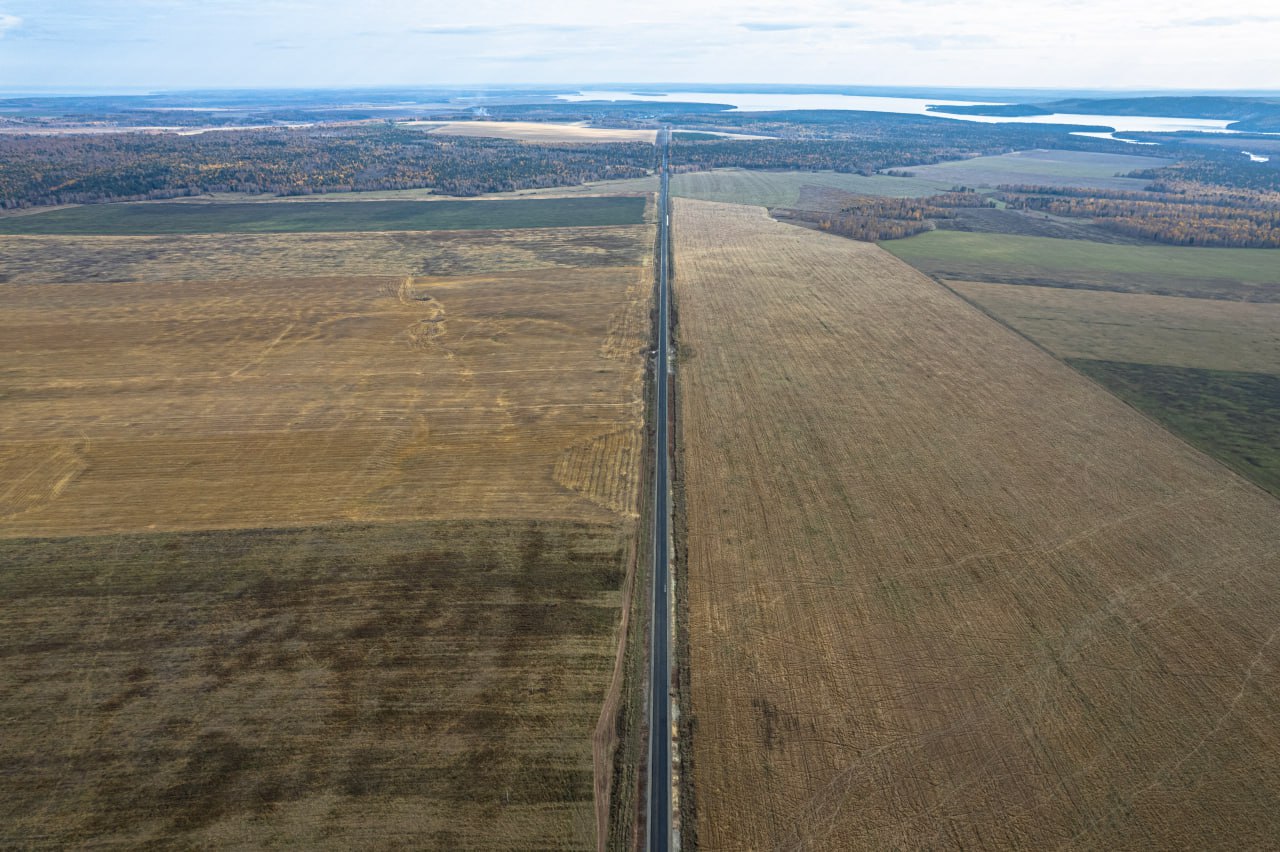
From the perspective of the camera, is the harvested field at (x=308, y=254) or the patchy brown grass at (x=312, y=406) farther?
the harvested field at (x=308, y=254)

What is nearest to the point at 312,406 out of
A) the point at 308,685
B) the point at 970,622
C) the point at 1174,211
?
the point at 308,685

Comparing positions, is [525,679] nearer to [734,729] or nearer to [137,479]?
[734,729]

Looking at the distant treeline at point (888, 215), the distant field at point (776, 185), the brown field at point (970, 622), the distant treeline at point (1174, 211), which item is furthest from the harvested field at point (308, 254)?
the distant treeline at point (1174, 211)

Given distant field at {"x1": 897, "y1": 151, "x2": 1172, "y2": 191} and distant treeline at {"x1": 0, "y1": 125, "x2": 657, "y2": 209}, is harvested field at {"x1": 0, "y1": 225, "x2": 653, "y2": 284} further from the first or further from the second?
distant field at {"x1": 897, "y1": 151, "x2": 1172, "y2": 191}

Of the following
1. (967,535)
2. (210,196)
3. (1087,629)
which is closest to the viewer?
(1087,629)

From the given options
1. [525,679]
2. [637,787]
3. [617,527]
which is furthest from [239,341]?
[637,787]

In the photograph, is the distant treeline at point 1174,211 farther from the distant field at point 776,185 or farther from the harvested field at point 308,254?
the harvested field at point 308,254
